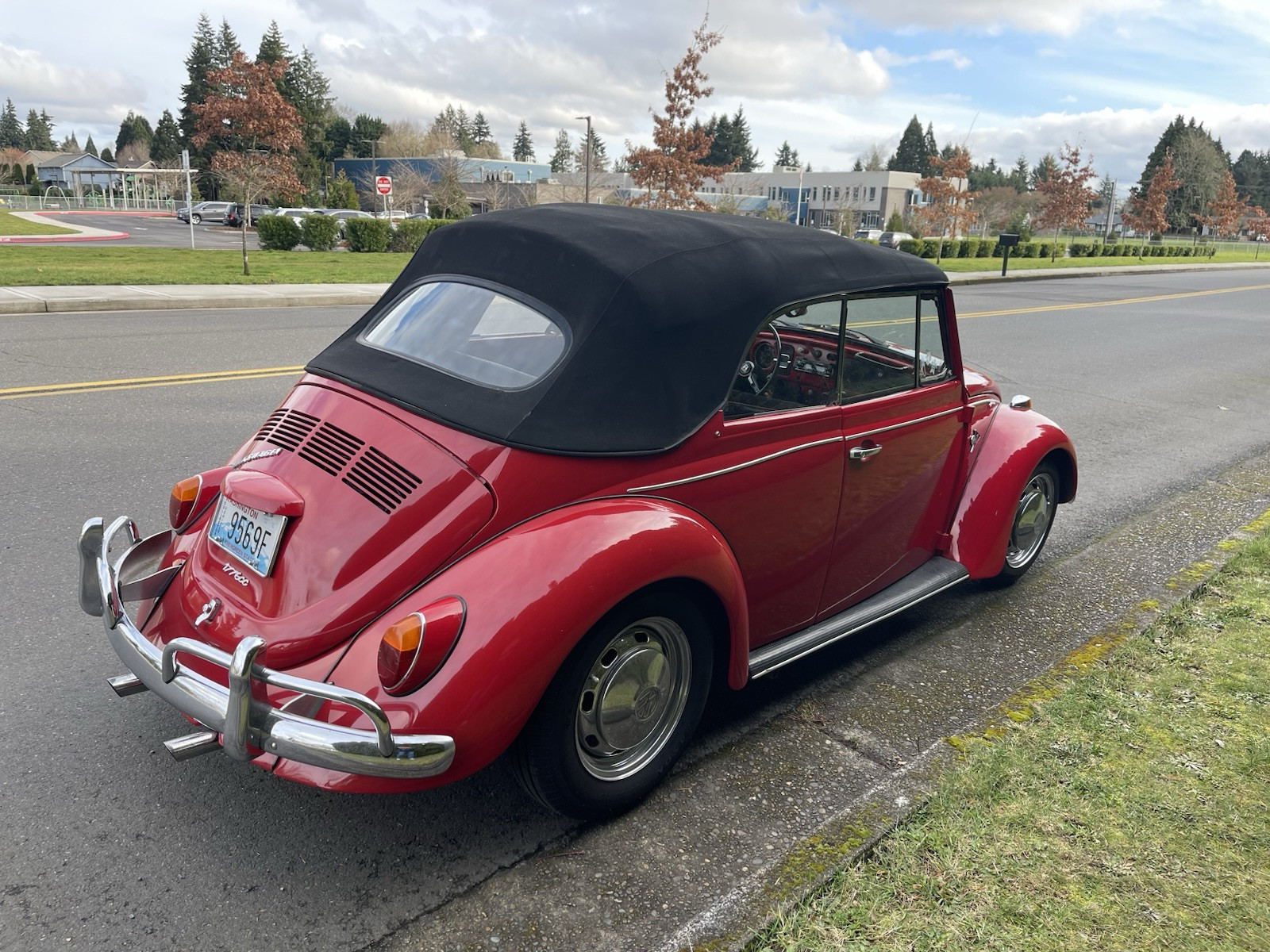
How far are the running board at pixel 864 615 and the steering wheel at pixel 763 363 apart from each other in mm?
906

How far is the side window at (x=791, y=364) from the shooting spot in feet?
10.1

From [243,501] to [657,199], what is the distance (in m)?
25.3

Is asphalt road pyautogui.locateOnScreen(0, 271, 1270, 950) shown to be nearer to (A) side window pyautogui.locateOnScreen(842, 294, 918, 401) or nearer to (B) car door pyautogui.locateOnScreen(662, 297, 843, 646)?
(B) car door pyautogui.locateOnScreen(662, 297, 843, 646)

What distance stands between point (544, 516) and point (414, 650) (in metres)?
0.53

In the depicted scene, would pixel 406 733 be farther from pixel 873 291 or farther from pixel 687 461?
pixel 873 291

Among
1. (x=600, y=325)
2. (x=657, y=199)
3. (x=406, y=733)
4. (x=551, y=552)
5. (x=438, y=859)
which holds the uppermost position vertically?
(x=657, y=199)

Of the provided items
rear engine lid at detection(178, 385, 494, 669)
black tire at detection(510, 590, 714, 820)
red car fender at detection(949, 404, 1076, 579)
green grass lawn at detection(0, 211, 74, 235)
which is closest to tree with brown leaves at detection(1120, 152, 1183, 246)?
green grass lawn at detection(0, 211, 74, 235)

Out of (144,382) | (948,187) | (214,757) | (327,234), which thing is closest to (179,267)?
(327,234)

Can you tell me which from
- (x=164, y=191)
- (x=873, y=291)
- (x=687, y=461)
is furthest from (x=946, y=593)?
(x=164, y=191)

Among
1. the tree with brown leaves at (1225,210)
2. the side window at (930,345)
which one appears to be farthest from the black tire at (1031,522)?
the tree with brown leaves at (1225,210)

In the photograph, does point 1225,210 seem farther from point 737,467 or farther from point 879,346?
point 737,467

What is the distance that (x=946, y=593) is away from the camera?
466cm

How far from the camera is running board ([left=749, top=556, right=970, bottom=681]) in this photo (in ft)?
10.4

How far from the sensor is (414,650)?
2275 millimetres
